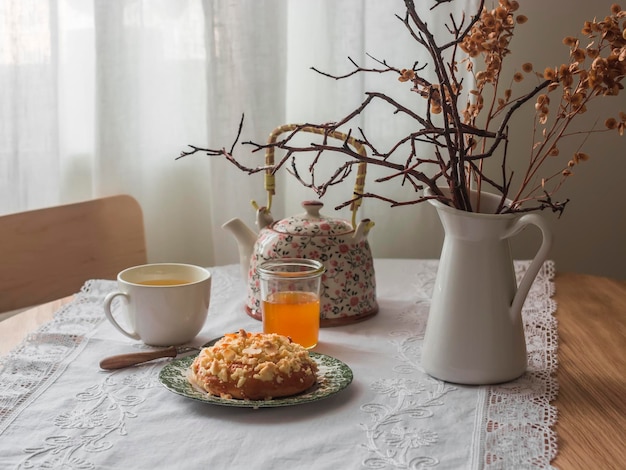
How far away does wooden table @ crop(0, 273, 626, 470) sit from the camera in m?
0.89

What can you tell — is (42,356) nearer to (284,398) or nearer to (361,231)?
(284,398)

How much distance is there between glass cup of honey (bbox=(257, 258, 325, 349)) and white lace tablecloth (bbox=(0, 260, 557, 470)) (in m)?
0.04

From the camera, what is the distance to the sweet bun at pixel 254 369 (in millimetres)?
962

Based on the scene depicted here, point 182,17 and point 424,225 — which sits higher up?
point 182,17

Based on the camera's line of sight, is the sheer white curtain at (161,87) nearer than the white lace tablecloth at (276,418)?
No

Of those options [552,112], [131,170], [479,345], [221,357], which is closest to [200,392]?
[221,357]

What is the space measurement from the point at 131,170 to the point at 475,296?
1249 mm

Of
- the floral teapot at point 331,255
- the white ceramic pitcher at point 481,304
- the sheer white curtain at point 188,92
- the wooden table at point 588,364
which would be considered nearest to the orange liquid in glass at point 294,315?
the floral teapot at point 331,255

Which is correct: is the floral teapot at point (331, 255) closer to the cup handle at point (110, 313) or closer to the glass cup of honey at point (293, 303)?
the glass cup of honey at point (293, 303)

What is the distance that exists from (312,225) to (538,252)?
16.4 inches

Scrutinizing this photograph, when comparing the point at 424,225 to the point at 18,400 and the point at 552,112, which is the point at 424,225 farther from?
the point at 18,400

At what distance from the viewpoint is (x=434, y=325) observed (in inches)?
42.7

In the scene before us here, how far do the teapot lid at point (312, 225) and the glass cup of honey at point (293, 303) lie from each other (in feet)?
0.39

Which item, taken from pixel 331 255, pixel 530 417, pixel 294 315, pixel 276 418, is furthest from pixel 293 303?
pixel 530 417
